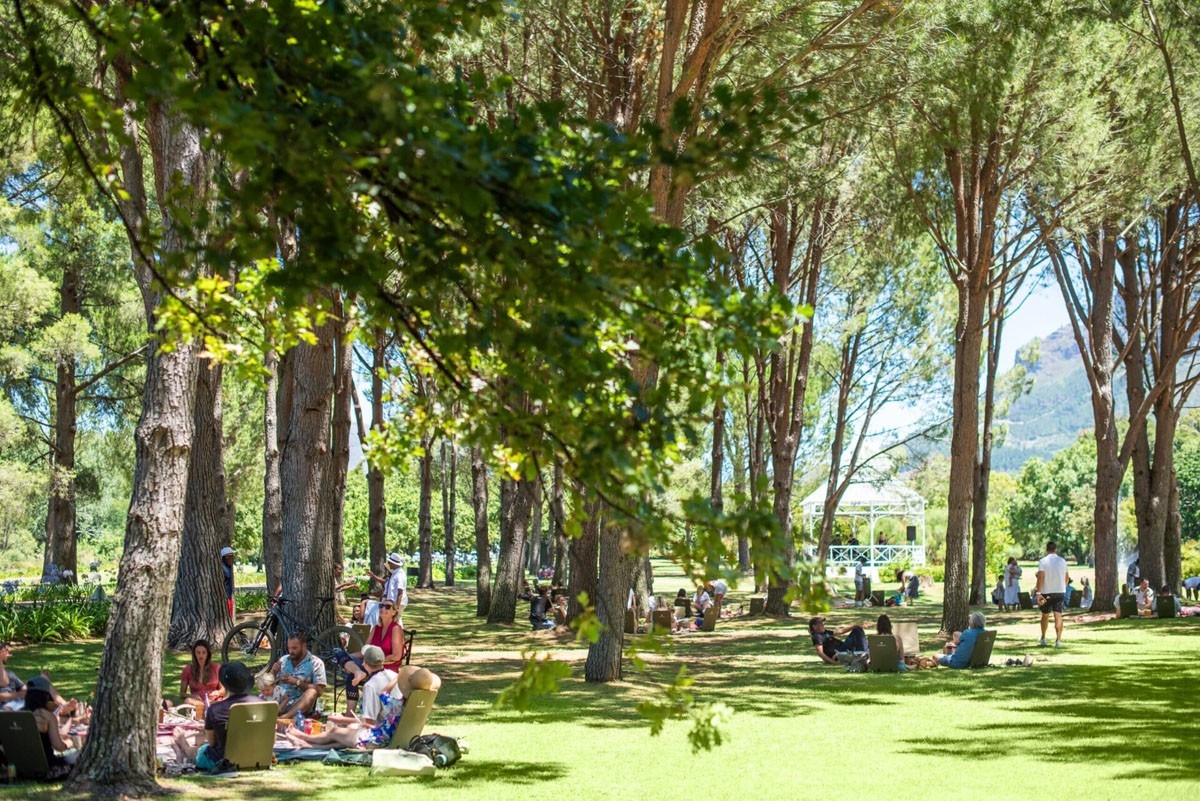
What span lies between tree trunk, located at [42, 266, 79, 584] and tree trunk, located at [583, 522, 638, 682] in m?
18.0

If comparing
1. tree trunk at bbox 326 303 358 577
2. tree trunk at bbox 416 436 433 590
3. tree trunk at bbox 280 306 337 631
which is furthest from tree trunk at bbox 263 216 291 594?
tree trunk at bbox 416 436 433 590

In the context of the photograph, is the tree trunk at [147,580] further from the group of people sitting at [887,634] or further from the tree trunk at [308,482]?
the group of people sitting at [887,634]

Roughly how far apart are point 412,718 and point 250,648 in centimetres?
681

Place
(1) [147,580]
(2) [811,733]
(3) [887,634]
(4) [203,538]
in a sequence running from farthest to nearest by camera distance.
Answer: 1. (4) [203,538]
2. (3) [887,634]
3. (2) [811,733]
4. (1) [147,580]

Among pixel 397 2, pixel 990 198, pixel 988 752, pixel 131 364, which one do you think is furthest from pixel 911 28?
pixel 131 364

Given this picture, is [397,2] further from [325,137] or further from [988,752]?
[988,752]

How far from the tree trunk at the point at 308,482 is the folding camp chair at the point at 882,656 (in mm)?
7155

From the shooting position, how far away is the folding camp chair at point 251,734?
9.45 metres

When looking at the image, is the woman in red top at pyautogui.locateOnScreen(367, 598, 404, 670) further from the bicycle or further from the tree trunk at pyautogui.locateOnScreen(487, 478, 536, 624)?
the tree trunk at pyautogui.locateOnScreen(487, 478, 536, 624)

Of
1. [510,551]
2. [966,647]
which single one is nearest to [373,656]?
[966,647]

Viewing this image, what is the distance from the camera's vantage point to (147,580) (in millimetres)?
8508

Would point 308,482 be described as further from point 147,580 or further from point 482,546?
point 482,546

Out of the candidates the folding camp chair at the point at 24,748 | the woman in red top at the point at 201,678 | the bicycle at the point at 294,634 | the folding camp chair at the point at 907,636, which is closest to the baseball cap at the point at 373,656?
the woman in red top at the point at 201,678

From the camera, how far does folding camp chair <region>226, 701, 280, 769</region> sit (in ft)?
31.0
